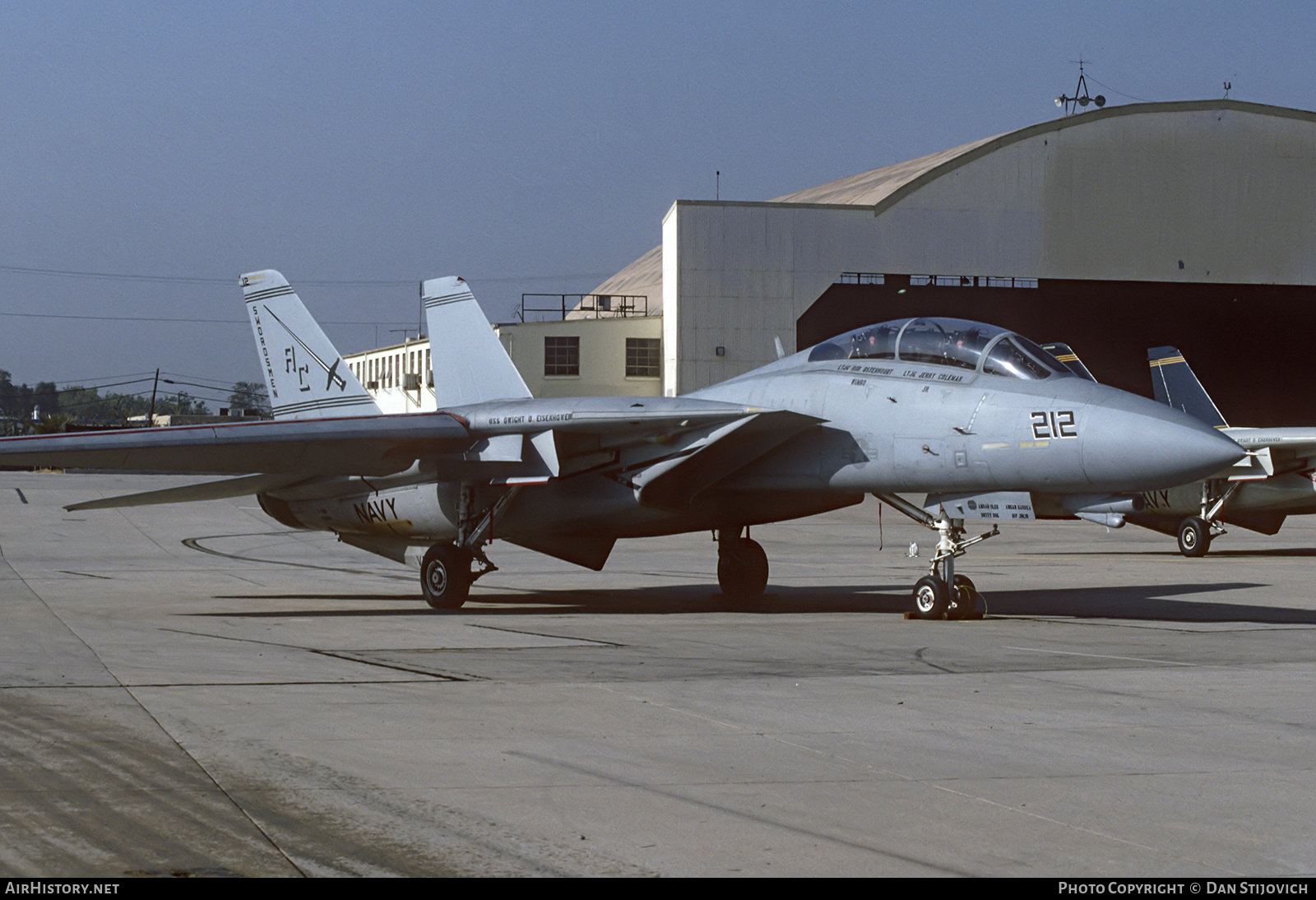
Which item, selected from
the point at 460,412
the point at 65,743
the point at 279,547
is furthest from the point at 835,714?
the point at 279,547

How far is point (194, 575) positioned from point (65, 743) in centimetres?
1276

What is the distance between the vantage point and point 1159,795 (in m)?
5.30

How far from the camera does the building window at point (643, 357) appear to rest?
46.3 meters

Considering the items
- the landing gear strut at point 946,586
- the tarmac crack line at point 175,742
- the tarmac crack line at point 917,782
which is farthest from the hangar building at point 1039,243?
the tarmac crack line at point 917,782

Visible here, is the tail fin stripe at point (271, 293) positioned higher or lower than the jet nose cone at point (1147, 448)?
higher

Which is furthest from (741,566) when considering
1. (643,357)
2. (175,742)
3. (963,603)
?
(643,357)

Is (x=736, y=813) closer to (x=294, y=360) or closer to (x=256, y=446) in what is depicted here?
(x=256, y=446)

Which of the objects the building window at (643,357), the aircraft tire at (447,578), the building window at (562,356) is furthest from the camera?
the building window at (562,356)

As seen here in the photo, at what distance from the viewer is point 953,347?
12398 millimetres

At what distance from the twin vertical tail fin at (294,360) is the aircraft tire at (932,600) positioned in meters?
7.18

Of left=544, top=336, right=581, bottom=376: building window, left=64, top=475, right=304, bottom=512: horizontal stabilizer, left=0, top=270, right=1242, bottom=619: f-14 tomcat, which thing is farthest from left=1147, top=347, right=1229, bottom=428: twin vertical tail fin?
left=544, top=336, right=581, bottom=376: building window

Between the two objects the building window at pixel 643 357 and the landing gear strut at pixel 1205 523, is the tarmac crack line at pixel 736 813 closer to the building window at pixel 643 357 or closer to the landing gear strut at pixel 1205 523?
the landing gear strut at pixel 1205 523

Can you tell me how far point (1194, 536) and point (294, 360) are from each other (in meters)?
16.7

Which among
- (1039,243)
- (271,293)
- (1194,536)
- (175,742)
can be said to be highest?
(1039,243)
